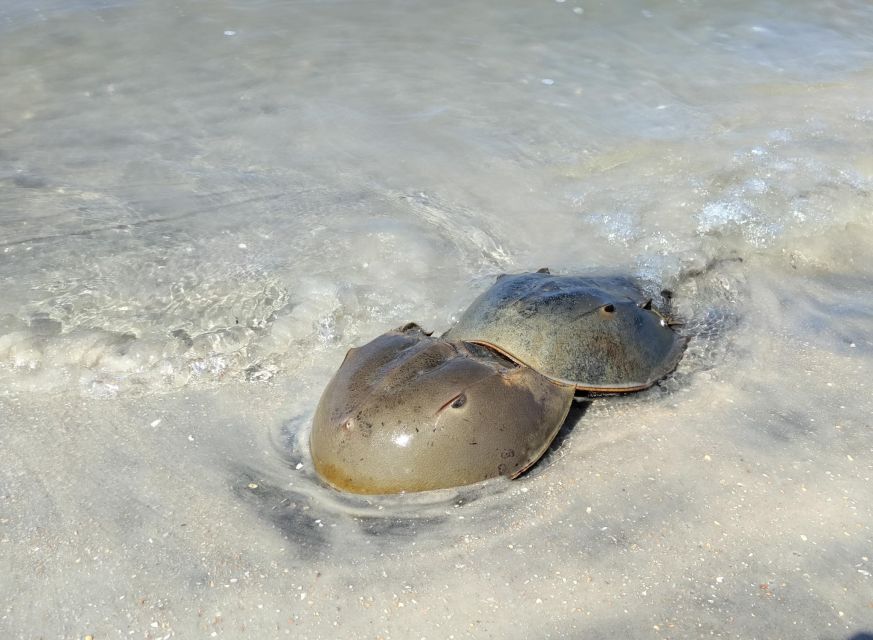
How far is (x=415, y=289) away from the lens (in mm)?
3670

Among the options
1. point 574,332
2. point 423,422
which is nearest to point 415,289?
point 574,332

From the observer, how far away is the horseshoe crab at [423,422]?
7.45 feet

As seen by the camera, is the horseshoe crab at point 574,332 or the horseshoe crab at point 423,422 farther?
the horseshoe crab at point 574,332

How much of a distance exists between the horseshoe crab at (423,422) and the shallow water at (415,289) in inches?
5.6

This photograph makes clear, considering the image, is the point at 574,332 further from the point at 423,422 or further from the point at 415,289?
the point at 415,289

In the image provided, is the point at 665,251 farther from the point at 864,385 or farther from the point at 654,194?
the point at 864,385

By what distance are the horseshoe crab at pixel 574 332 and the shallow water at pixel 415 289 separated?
19 centimetres

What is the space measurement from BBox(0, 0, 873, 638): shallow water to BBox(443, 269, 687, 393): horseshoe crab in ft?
0.62

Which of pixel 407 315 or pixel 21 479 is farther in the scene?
pixel 407 315

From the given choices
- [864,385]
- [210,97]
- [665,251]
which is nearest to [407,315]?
[665,251]

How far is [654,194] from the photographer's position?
14.4 ft

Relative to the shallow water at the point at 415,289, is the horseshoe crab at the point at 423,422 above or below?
above

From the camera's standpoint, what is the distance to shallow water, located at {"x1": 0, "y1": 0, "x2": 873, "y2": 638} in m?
2.20

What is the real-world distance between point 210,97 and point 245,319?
8.71 ft
